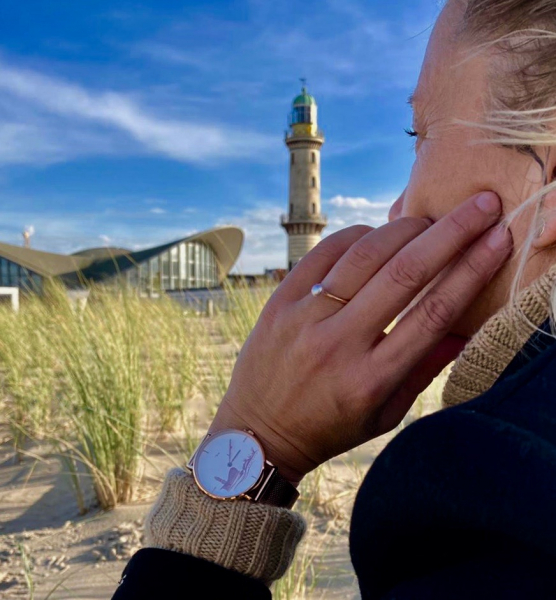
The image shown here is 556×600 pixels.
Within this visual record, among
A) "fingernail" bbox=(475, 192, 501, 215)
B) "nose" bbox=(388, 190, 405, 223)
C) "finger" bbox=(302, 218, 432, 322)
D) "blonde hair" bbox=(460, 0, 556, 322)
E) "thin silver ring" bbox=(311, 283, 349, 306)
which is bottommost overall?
"thin silver ring" bbox=(311, 283, 349, 306)

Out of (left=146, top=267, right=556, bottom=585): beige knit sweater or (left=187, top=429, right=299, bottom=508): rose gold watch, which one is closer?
(left=146, top=267, right=556, bottom=585): beige knit sweater

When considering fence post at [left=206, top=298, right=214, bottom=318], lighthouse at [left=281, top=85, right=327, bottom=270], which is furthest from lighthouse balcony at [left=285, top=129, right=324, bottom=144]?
fence post at [left=206, top=298, right=214, bottom=318]

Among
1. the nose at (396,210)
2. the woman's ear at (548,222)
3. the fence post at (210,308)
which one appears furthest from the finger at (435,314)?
the fence post at (210,308)

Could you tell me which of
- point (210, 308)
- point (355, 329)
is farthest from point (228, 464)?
point (210, 308)

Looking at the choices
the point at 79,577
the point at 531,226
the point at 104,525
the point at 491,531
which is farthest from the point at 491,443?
the point at 104,525

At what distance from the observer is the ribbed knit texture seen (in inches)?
26.3

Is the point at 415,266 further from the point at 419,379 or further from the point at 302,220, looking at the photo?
the point at 302,220

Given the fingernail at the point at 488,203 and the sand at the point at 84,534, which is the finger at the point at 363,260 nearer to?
the fingernail at the point at 488,203

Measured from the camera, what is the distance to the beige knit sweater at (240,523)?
2.53 ft

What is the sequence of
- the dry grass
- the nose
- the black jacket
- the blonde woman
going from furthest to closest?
the dry grass → the nose → the blonde woman → the black jacket

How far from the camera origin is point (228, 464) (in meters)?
0.99

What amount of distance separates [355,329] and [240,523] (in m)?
0.35

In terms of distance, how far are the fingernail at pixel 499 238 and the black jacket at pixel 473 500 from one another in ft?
1.25

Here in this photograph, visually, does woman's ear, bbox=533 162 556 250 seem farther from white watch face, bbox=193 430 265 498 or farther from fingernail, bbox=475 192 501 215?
white watch face, bbox=193 430 265 498
